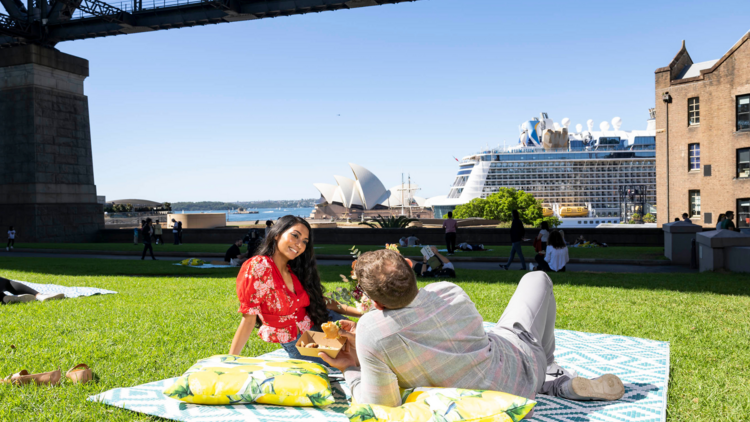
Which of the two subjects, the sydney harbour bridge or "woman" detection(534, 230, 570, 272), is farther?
the sydney harbour bridge

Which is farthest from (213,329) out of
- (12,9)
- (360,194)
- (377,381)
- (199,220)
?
(360,194)

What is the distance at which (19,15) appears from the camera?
88.5 feet

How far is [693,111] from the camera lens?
30625 mm

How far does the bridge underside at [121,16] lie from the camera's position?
22.4 metres

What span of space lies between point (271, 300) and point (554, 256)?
9.90 metres

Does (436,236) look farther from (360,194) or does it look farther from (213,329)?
(360,194)

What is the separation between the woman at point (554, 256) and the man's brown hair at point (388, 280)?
10325 mm

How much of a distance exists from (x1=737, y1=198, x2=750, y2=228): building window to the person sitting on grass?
30882 millimetres

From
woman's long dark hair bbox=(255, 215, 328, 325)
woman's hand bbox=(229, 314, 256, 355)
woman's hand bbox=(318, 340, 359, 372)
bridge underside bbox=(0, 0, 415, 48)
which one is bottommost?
woman's hand bbox=(318, 340, 359, 372)

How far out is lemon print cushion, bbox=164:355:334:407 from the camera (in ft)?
11.2

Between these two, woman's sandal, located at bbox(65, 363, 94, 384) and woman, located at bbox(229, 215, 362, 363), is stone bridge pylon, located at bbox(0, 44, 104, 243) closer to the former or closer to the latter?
woman's sandal, located at bbox(65, 363, 94, 384)

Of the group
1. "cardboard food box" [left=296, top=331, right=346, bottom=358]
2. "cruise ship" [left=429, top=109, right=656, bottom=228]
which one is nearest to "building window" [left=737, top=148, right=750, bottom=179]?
"cardboard food box" [left=296, top=331, right=346, bottom=358]

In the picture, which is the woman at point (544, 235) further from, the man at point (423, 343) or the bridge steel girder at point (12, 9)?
the bridge steel girder at point (12, 9)

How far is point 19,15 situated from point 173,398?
31.1 m
